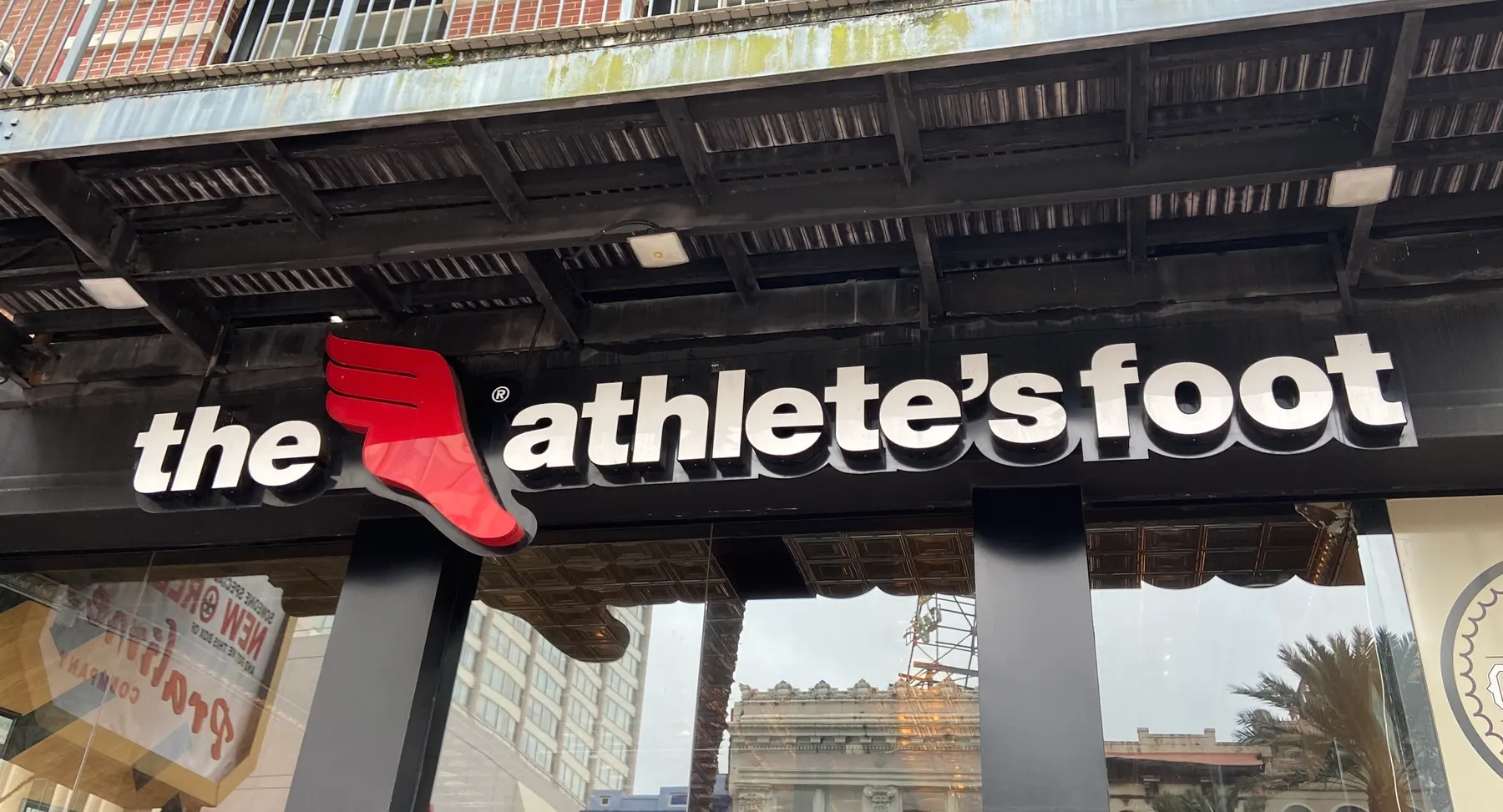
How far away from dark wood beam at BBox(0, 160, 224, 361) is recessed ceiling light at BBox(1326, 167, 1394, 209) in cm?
728

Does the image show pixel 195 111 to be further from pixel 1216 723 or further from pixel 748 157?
pixel 1216 723

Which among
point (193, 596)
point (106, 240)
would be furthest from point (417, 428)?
point (193, 596)

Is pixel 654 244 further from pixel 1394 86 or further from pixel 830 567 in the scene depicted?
pixel 1394 86

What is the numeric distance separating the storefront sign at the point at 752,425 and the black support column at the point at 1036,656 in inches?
20.7

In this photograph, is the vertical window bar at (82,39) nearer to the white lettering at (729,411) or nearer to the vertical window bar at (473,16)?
the vertical window bar at (473,16)

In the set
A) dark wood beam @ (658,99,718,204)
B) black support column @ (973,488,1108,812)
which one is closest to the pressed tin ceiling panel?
black support column @ (973,488,1108,812)

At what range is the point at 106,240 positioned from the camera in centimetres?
762

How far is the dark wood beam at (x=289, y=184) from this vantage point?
7047 millimetres

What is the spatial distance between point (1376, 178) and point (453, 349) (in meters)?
5.91

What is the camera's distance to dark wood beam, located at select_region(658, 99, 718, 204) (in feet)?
21.5

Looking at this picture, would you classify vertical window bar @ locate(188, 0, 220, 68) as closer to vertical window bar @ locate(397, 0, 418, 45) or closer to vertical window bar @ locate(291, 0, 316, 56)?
vertical window bar @ locate(291, 0, 316, 56)

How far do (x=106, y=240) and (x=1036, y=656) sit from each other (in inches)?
251

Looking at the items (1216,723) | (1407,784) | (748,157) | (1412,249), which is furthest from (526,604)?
(1412,249)

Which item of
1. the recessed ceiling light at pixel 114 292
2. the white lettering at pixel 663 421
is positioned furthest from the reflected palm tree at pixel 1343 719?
the recessed ceiling light at pixel 114 292
